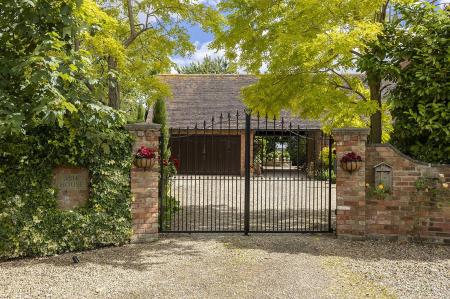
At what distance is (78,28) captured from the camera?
5621 millimetres

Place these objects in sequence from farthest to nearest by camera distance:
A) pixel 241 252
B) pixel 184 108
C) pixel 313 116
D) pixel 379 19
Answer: pixel 184 108 < pixel 313 116 < pixel 379 19 < pixel 241 252

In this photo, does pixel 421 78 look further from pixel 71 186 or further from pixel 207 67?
pixel 207 67

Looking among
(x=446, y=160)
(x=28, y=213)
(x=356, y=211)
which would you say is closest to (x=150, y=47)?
(x=28, y=213)

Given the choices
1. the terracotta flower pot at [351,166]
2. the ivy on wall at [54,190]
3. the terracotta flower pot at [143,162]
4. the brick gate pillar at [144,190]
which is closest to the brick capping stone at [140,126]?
the brick gate pillar at [144,190]

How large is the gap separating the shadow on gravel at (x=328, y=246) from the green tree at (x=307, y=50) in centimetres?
247

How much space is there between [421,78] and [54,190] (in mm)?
6747

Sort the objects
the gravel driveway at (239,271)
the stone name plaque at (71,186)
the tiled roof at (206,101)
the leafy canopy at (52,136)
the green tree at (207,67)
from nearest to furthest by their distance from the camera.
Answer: the gravel driveway at (239,271), the leafy canopy at (52,136), the stone name plaque at (71,186), the tiled roof at (206,101), the green tree at (207,67)

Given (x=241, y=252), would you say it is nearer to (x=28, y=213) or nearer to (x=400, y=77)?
(x=28, y=213)

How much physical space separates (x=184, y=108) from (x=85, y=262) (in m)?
16.7

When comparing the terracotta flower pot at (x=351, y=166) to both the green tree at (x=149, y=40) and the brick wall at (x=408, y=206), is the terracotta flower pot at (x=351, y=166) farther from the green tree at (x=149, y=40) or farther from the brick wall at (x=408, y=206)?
the green tree at (x=149, y=40)

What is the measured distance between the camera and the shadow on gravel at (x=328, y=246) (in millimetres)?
6551

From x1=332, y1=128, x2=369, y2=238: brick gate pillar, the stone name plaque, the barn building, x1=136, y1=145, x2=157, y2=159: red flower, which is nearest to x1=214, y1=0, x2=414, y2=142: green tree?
x1=332, y1=128, x2=369, y2=238: brick gate pillar

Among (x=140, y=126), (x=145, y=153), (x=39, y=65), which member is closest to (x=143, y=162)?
(x=145, y=153)

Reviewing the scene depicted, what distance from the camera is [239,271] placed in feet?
18.6
